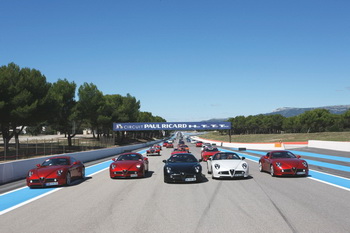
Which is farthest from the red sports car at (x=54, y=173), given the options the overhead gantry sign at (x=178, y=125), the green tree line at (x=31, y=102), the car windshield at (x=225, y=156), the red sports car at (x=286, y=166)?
the overhead gantry sign at (x=178, y=125)

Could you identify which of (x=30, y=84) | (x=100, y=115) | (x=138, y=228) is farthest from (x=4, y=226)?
(x=100, y=115)

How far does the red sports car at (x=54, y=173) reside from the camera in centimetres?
1295

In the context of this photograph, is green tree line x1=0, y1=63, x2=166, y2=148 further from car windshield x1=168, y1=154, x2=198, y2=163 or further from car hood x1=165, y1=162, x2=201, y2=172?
car hood x1=165, y1=162, x2=201, y2=172

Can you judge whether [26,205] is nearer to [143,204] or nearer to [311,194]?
[143,204]

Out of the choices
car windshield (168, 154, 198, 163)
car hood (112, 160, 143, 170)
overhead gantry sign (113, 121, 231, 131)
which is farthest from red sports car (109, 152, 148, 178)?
overhead gantry sign (113, 121, 231, 131)

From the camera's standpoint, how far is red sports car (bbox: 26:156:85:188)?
42.5ft

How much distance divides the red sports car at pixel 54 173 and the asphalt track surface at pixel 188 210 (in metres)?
0.73

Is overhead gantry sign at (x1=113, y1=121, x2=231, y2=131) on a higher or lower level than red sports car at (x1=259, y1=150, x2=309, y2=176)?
higher

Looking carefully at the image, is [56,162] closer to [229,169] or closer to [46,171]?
[46,171]

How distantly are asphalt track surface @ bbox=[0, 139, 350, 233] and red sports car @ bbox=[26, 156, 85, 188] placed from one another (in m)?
0.73

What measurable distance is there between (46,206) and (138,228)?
3.88 m

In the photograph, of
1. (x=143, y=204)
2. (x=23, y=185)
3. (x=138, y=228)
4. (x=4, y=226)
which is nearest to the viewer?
(x=138, y=228)

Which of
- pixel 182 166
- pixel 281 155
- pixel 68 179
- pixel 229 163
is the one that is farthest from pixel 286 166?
pixel 68 179

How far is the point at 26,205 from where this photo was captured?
9.63m
